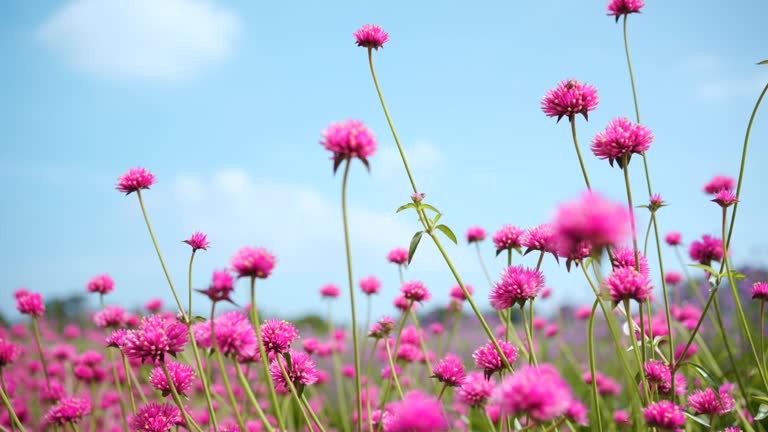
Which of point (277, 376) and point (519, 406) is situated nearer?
point (519, 406)

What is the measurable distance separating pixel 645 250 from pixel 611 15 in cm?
111

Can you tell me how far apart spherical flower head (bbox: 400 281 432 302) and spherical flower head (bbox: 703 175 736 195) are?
5.81 feet

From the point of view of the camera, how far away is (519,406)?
120 centimetres

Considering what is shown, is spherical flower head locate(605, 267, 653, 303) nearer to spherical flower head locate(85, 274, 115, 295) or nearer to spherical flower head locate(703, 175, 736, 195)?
spherical flower head locate(703, 175, 736, 195)

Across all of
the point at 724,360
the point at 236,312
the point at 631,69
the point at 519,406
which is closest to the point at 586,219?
the point at 519,406

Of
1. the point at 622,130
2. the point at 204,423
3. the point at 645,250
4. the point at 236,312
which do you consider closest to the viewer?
the point at 236,312

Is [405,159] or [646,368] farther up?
[405,159]

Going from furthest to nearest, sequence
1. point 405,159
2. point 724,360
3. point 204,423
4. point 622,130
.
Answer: point 724,360 < point 204,423 < point 405,159 < point 622,130

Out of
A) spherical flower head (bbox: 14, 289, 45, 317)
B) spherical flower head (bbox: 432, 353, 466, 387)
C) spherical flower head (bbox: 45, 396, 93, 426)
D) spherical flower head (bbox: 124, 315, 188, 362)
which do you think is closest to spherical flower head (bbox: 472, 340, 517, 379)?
spherical flower head (bbox: 432, 353, 466, 387)

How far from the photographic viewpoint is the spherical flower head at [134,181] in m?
2.26

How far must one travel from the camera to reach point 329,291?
4.22m

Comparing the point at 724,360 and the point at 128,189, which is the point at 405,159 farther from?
the point at 724,360

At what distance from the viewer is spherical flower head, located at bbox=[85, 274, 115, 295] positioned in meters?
3.27

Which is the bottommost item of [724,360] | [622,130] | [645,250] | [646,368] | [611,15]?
[724,360]
